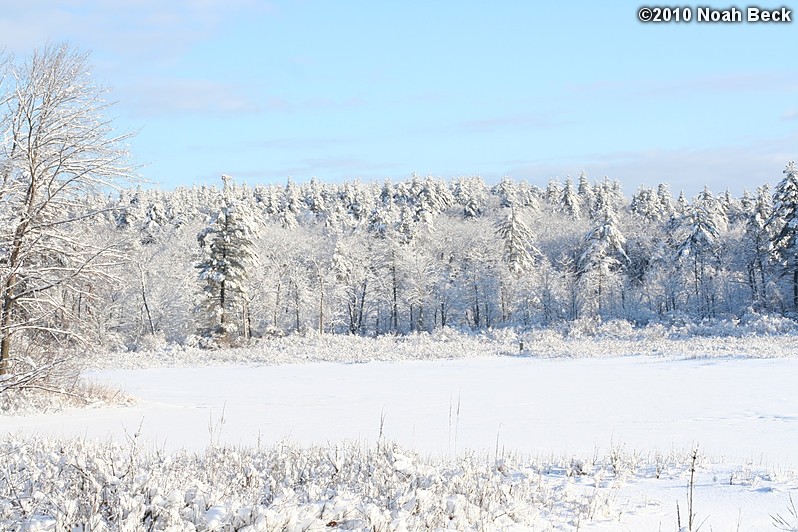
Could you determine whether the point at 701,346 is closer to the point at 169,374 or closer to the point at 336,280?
the point at 169,374

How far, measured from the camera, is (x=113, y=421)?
45.5 feet

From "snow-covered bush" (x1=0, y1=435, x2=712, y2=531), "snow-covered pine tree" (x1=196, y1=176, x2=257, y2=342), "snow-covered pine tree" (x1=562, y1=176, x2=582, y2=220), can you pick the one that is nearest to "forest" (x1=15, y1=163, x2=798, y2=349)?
"snow-covered pine tree" (x1=196, y1=176, x2=257, y2=342)

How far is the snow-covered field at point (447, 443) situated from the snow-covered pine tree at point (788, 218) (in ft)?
77.8

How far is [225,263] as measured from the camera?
138ft

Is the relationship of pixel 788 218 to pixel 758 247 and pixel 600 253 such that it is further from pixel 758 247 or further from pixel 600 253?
pixel 600 253

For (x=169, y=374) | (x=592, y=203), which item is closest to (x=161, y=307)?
(x=169, y=374)

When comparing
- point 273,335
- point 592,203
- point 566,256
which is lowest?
point 273,335

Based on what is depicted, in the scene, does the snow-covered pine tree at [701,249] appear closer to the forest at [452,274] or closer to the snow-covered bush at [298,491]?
the forest at [452,274]

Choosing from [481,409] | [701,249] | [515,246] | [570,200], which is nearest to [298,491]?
[481,409]

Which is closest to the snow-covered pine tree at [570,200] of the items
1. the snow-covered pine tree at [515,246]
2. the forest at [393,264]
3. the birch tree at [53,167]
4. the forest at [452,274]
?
the forest at [393,264]

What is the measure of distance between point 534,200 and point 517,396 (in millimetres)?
100922

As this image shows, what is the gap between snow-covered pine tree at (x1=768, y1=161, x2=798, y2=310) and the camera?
48.4 m

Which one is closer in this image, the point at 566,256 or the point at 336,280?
the point at 336,280

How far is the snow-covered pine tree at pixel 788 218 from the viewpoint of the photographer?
48.4 meters
